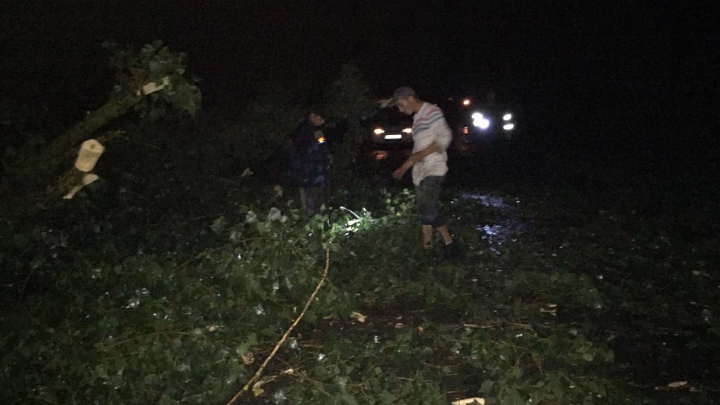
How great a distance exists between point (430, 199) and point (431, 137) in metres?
0.59

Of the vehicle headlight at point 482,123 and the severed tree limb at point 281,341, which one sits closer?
the severed tree limb at point 281,341

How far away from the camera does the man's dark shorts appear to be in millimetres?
6332

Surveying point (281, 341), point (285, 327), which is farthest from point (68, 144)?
point (281, 341)

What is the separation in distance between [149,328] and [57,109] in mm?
5090

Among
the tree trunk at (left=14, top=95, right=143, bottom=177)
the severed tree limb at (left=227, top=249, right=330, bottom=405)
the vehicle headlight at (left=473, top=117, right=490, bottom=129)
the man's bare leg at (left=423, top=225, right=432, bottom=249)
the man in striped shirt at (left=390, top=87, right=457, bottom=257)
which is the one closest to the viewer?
the severed tree limb at (left=227, top=249, right=330, bottom=405)

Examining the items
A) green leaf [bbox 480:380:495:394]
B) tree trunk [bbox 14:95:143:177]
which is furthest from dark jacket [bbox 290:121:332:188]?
green leaf [bbox 480:380:495:394]

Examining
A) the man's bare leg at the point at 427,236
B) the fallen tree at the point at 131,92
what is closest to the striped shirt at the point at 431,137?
the man's bare leg at the point at 427,236

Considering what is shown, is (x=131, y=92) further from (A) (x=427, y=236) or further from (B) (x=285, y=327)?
(A) (x=427, y=236)

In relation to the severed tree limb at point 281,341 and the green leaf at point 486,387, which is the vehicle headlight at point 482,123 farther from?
the green leaf at point 486,387

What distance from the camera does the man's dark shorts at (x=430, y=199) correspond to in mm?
6332

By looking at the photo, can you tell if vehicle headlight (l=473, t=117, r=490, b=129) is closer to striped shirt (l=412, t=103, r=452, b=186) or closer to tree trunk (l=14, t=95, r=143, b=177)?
striped shirt (l=412, t=103, r=452, b=186)

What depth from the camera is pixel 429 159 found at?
6.33 metres

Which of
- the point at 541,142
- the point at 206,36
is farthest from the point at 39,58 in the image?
the point at 541,142

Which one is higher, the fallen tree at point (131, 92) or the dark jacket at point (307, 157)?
the fallen tree at point (131, 92)
